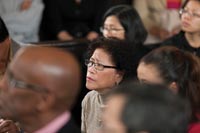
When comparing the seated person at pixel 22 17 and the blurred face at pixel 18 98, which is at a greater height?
the blurred face at pixel 18 98

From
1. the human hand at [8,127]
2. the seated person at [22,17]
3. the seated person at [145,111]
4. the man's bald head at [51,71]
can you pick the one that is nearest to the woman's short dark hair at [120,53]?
the human hand at [8,127]

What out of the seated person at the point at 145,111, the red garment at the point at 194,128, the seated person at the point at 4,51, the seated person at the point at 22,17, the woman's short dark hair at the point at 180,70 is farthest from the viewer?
the seated person at the point at 22,17

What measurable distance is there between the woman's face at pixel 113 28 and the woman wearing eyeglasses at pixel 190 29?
30 cm

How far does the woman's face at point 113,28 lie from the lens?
336cm

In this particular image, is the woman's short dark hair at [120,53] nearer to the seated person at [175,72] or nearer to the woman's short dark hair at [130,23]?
the seated person at [175,72]

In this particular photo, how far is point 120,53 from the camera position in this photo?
7.87 feet

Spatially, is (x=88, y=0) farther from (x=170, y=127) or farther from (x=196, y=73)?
(x=170, y=127)

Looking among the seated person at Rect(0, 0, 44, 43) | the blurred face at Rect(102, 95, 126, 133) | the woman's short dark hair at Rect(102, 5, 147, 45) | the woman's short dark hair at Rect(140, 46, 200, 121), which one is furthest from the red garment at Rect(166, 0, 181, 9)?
the blurred face at Rect(102, 95, 126, 133)

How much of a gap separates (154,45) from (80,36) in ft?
2.52

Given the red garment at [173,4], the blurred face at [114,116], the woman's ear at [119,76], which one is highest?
the blurred face at [114,116]

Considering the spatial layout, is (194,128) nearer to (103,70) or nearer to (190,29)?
(103,70)

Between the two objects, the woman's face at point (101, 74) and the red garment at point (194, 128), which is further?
the woman's face at point (101, 74)

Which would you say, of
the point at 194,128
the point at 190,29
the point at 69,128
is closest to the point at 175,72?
the point at 194,128

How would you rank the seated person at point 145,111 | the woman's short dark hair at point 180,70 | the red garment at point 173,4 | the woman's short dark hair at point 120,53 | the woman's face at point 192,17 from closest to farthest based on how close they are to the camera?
the seated person at point 145,111 < the woman's short dark hair at point 180,70 < the woman's short dark hair at point 120,53 < the woman's face at point 192,17 < the red garment at point 173,4
